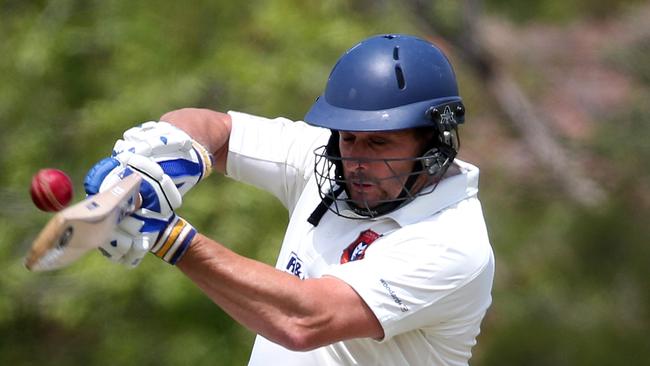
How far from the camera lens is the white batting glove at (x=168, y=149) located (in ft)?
10.7

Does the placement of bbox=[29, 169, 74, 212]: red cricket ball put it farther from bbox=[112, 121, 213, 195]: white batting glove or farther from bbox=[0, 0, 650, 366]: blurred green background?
bbox=[0, 0, 650, 366]: blurred green background

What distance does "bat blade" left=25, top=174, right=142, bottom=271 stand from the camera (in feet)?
9.04

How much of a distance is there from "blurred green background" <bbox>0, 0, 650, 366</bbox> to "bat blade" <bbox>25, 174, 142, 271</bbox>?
4251 mm

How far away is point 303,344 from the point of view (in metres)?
3.21

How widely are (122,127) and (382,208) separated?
4.17 meters

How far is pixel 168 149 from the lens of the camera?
132 inches

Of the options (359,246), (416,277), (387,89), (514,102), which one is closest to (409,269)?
(416,277)

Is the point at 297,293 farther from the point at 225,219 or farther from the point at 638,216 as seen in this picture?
the point at 638,216

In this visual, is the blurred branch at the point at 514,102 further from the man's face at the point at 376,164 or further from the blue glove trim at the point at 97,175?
the blue glove trim at the point at 97,175

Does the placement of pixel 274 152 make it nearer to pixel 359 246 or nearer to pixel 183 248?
pixel 359 246

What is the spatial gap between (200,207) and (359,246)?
3.88m

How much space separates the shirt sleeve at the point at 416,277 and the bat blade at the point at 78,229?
27.2 inches

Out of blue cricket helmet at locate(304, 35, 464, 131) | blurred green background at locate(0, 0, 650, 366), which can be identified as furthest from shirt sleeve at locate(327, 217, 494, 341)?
blurred green background at locate(0, 0, 650, 366)

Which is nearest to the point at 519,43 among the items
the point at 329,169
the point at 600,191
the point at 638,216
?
the point at 600,191
